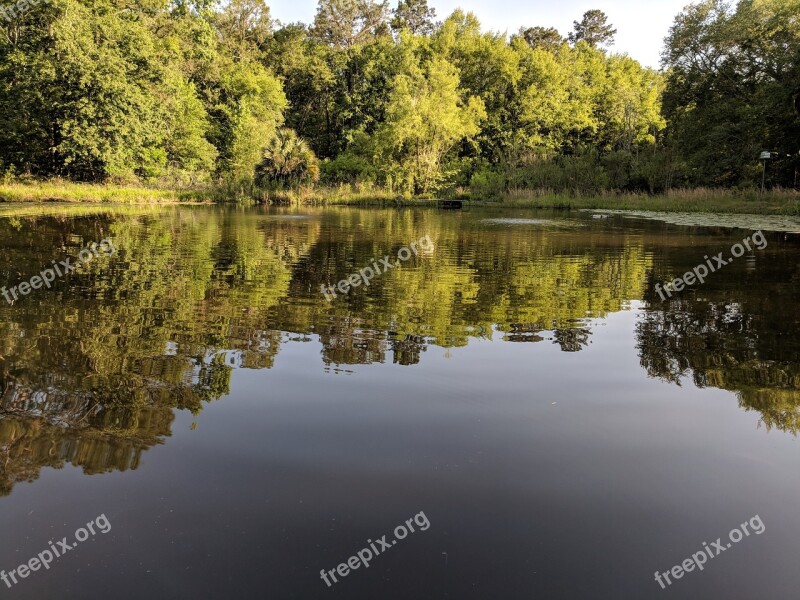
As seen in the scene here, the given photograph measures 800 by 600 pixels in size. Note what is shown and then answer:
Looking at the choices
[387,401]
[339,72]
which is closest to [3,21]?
[339,72]

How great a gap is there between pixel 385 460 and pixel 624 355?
3601 mm

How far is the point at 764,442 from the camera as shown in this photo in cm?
413

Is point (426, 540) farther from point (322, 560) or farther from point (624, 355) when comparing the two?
point (624, 355)

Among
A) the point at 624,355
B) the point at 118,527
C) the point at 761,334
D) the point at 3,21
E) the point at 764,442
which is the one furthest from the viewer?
the point at 3,21

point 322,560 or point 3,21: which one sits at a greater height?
point 3,21

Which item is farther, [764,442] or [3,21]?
[3,21]
